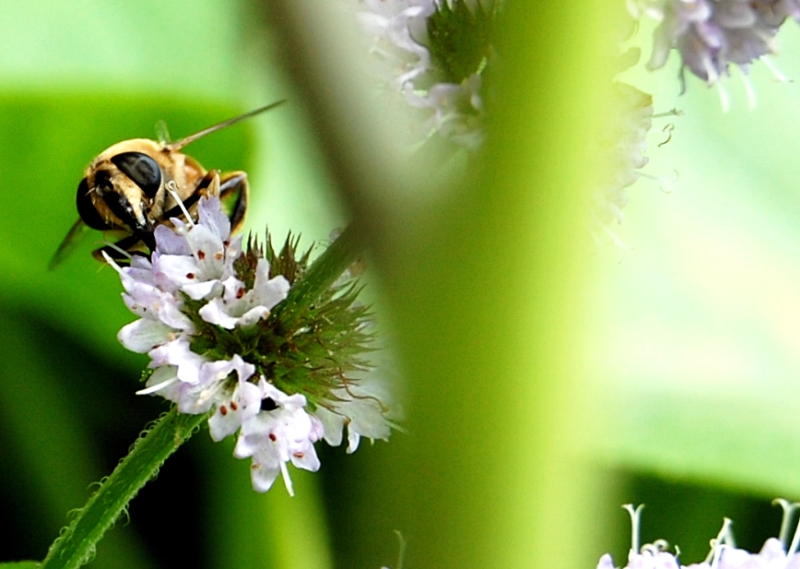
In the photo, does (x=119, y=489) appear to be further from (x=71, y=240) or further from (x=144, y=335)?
(x=71, y=240)

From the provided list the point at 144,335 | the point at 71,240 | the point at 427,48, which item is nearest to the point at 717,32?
the point at 427,48

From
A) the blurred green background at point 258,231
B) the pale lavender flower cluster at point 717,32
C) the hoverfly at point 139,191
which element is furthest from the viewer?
the blurred green background at point 258,231

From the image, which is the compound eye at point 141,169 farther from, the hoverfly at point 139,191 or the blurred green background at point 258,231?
the blurred green background at point 258,231

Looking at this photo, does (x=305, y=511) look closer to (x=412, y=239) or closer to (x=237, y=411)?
(x=237, y=411)

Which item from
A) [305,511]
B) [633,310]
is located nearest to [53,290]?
[305,511]

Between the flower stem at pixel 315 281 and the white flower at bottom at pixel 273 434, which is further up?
the flower stem at pixel 315 281

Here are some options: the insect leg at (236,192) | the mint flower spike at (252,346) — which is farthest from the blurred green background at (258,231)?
the mint flower spike at (252,346)
